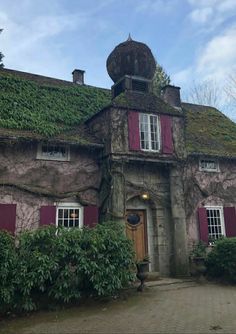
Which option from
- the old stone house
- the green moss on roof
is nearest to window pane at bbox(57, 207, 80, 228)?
the old stone house

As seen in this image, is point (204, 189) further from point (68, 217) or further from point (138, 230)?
point (68, 217)

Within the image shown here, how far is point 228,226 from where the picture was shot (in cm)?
1436

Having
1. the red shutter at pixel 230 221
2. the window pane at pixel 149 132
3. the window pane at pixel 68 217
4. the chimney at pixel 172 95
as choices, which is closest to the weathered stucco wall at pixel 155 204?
the window pane at pixel 149 132

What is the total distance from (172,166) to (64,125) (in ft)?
15.9

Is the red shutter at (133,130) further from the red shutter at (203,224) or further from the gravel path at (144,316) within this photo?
the gravel path at (144,316)

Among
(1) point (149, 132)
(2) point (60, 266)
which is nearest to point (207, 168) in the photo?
(1) point (149, 132)

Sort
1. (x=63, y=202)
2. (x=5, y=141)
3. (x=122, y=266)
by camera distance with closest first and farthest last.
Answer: (x=122, y=266)
(x=5, y=141)
(x=63, y=202)

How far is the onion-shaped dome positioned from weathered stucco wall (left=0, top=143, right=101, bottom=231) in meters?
4.48

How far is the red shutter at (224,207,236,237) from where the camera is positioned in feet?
46.8

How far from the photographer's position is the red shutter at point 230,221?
562 inches

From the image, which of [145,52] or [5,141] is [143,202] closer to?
[5,141]

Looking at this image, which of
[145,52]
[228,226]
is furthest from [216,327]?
[145,52]

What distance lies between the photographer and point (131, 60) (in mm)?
14703

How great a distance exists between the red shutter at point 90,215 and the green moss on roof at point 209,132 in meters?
5.19
